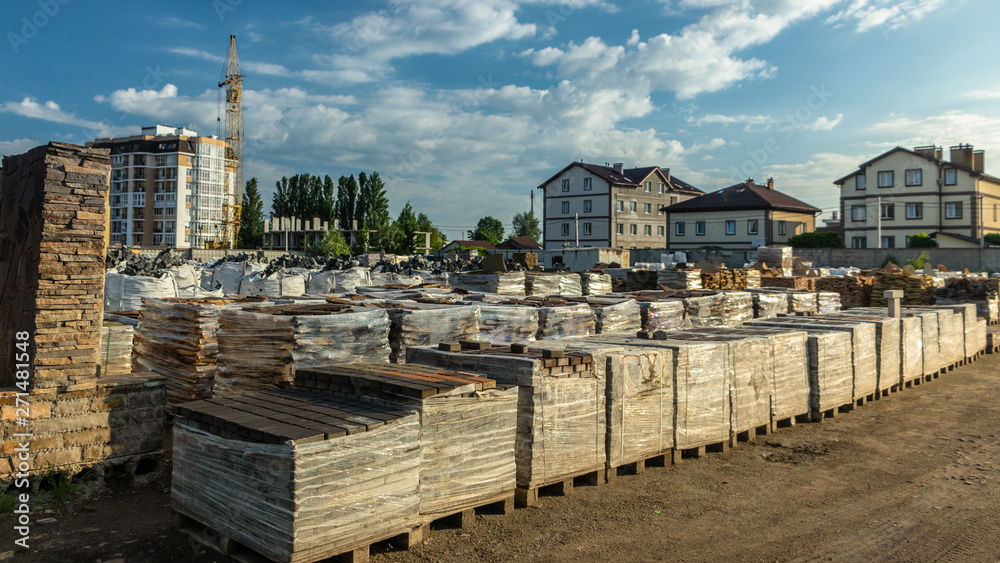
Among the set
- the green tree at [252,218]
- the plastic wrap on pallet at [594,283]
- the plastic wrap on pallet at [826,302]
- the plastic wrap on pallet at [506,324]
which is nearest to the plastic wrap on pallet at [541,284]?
→ the plastic wrap on pallet at [594,283]

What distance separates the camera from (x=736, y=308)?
38.0 feet

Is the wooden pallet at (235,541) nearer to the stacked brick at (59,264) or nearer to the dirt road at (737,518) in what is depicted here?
the dirt road at (737,518)

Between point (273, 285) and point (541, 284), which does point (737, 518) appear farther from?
point (273, 285)

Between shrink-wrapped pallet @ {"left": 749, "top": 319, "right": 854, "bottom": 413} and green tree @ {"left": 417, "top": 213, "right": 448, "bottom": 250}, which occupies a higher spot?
green tree @ {"left": 417, "top": 213, "right": 448, "bottom": 250}

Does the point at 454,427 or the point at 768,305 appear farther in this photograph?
the point at 768,305

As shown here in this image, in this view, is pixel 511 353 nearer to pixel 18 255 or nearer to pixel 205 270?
pixel 18 255

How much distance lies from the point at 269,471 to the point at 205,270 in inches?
725

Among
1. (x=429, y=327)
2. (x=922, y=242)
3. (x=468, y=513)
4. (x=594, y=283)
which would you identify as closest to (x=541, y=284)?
(x=594, y=283)

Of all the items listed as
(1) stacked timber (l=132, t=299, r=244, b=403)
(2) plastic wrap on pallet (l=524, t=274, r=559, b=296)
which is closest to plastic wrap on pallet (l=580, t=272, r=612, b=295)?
(2) plastic wrap on pallet (l=524, t=274, r=559, b=296)

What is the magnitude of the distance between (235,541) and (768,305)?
35.9 ft

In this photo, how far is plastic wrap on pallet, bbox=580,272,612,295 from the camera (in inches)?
563

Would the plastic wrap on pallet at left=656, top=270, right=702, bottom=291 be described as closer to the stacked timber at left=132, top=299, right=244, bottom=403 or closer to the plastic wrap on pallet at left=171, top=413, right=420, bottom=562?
the stacked timber at left=132, top=299, right=244, bottom=403

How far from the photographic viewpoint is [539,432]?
16.9 ft

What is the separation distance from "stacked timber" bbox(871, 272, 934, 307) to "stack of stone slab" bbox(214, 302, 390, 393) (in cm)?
1717
